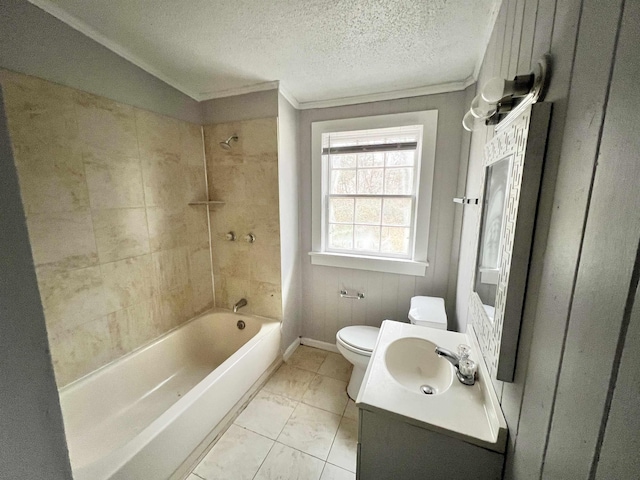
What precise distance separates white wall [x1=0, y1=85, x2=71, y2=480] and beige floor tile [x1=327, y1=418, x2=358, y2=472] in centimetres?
144

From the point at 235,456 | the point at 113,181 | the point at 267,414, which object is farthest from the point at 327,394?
the point at 113,181

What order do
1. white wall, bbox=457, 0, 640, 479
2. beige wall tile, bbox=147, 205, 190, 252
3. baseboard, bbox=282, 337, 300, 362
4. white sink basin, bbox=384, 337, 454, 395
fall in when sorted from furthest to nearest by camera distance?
baseboard, bbox=282, 337, 300, 362
beige wall tile, bbox=147, 205, 190, 252
white sink basin, bbox=384, 337, 454, 395
white wall, bbox=457, 0, 640, 479

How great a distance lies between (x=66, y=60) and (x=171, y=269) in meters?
1.39

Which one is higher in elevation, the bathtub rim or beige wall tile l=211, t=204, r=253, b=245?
beige wall tile l=211, t=204, r=253, b=245

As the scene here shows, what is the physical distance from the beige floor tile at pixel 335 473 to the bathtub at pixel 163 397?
711mm

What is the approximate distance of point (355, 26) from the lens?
1280 millimetres

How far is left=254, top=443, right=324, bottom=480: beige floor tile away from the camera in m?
1.35

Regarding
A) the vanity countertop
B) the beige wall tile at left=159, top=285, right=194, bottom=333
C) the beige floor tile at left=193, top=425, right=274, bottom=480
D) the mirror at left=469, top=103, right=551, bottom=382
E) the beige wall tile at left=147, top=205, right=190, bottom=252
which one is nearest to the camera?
the mirror at left=469, top=103, right=551, bottom=382

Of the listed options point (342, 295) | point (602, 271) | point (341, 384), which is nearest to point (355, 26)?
point (602, 271)

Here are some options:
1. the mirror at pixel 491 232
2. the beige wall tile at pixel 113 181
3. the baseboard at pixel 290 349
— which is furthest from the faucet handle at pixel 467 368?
the beige wall tile at pixel 113 181

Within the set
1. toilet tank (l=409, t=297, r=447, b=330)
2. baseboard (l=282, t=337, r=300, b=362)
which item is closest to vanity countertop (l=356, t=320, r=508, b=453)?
toilet tank (l=409, t=297, r=447, b=330)

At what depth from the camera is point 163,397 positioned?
5.90 feet

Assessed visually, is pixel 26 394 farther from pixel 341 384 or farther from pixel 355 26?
pixel 341 384

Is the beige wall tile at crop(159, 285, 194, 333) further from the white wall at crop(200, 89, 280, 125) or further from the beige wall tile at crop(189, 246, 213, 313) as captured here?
the white wall at crop(200, 89, 280, 125)
